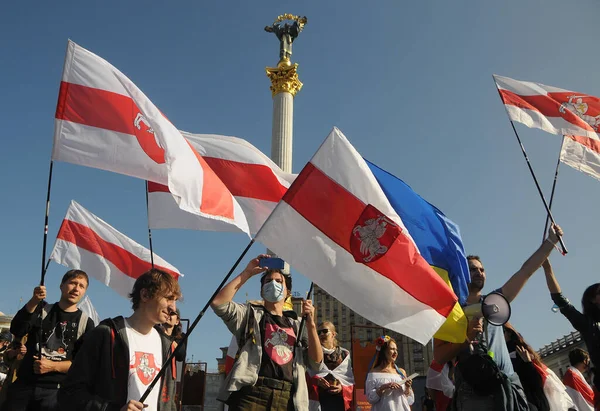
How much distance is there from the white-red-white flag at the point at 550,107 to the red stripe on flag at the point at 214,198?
162 inches

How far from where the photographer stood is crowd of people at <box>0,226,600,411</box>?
10.3ft

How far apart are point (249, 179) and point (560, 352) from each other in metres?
52.2

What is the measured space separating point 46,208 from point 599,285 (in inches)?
172

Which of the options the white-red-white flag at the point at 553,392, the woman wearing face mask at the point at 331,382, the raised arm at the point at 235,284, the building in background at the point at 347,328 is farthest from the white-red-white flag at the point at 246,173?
the building in background at the point at 347,328

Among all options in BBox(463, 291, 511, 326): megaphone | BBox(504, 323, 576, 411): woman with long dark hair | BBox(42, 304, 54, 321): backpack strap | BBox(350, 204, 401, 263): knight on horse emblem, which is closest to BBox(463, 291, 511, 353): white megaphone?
BBox(463, 291, 511, 326): megaphone

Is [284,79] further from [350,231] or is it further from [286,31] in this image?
[350,231]

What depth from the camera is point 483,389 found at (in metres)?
3.84

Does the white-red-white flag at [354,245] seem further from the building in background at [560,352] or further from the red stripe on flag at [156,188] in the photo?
the building in background at [560,352]

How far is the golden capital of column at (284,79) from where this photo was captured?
27.5 meters

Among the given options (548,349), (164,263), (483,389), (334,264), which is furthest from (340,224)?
(548,349)

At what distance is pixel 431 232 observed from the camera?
506 centimetres

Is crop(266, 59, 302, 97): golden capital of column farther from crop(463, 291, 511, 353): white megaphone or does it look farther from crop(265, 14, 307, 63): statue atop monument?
crop(463, 291, 511, 353): white megaphone

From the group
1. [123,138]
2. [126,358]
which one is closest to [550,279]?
[126,358]

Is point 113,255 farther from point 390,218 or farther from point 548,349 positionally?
point 548,349
